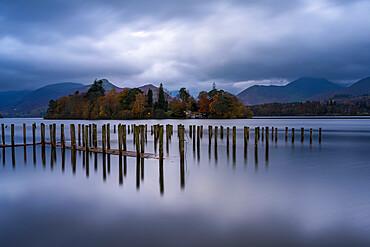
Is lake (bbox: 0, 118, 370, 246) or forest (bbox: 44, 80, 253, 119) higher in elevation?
forest (bbox: 44, 80, 253, 119)

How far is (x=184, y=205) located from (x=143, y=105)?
10542cm

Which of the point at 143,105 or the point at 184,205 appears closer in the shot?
the point at 184,205

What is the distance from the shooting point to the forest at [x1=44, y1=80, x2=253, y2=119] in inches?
4510

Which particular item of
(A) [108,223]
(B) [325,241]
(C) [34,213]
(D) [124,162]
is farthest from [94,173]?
(B) [325,241]

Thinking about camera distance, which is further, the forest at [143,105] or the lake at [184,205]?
the forest at [143,105]

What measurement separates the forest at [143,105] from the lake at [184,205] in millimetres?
98122

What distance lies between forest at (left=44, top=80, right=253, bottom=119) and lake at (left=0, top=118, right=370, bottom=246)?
3863 inches

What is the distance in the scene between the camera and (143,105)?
11269 cm

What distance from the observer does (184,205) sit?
9.25 meters

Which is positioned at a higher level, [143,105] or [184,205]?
[143,105]

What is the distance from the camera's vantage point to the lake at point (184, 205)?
6816mm

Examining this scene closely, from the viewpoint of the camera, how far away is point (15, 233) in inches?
278

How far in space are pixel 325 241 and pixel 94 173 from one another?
37.6 feet

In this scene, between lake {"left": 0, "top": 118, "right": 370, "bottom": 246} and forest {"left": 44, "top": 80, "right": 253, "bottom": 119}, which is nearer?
lake {"left": 0, "top": 118, "right": 370, "bottom": 246}
